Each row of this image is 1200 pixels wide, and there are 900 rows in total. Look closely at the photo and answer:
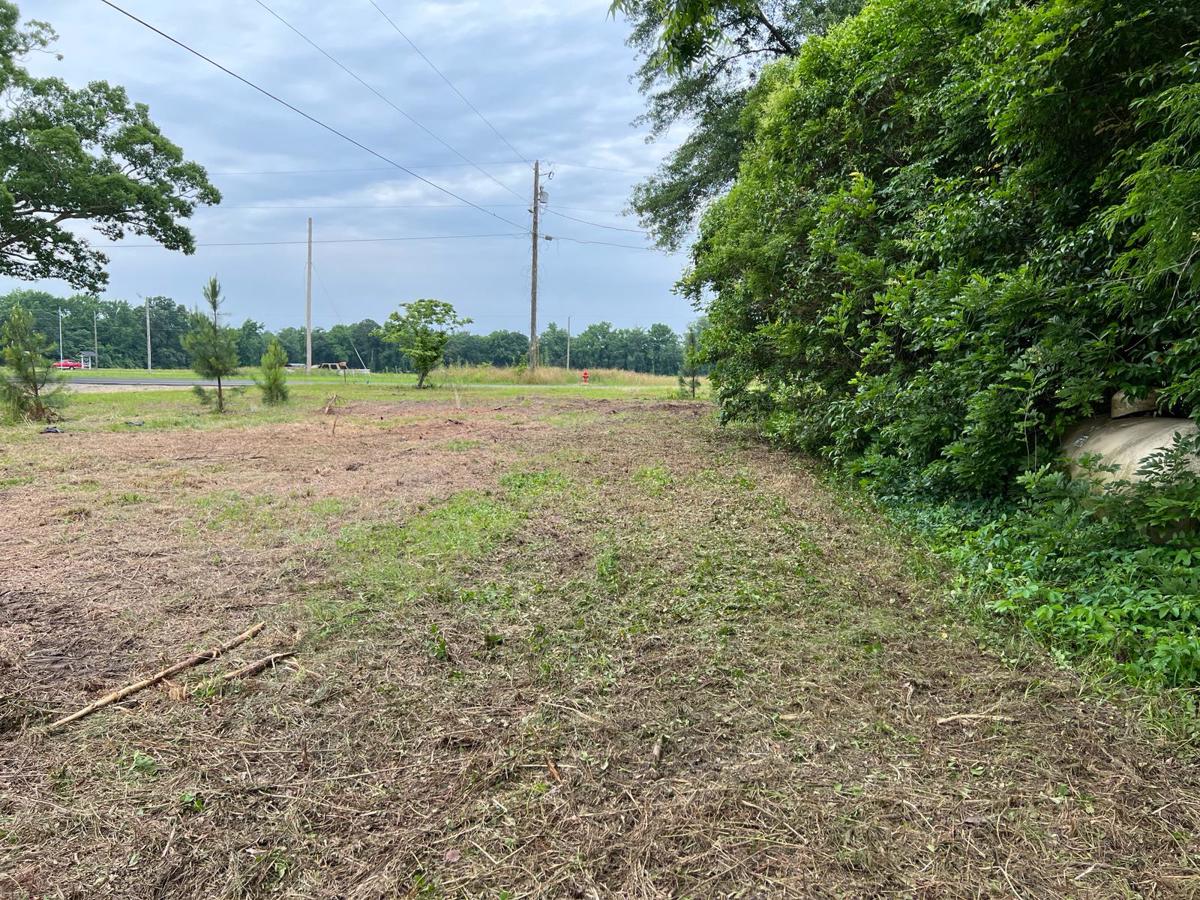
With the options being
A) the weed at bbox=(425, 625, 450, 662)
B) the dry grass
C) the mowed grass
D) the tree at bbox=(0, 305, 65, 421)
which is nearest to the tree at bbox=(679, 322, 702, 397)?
the mowed grass

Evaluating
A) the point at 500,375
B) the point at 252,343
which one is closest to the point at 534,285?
the point at 500,375

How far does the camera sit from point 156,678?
227 centimetres

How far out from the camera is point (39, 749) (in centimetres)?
189

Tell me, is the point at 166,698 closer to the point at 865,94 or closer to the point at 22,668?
the point at 22,668

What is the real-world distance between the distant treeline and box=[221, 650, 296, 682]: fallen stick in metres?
49.9

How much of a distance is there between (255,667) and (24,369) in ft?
36.1

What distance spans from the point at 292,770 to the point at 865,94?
6.58 metres

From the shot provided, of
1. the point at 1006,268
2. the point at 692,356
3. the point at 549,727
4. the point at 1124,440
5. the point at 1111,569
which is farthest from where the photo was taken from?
the point at 692,356

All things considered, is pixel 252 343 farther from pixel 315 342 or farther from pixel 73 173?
pixel 73 173

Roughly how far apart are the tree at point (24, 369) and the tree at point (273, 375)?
3.66 metres

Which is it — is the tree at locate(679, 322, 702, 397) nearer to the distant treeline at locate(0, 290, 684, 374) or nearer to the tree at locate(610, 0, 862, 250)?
the tree at locate(610, 0, 862, 250)

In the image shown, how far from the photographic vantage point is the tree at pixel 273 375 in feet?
42.9

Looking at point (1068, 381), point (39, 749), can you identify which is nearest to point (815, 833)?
point (39, 749)

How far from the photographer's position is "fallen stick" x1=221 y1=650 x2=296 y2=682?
230 centimetres
